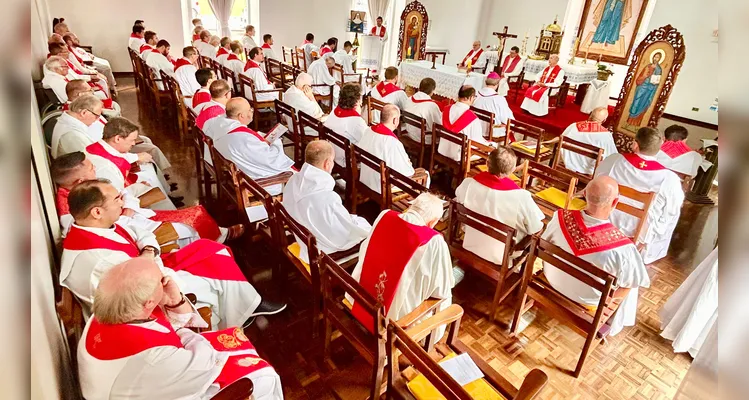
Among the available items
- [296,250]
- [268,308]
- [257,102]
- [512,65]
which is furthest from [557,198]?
[512,65]

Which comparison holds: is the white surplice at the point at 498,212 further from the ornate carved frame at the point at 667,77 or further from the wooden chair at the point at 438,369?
the ornate carved frame at the point at 667,77

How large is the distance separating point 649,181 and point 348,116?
2.84m

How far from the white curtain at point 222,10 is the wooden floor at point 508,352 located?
9284 millimetres

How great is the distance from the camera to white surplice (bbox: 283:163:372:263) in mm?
2861

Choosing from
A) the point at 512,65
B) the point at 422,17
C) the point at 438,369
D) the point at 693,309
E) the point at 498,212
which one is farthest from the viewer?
the point at 422,17

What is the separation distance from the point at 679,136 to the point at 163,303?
509 centimetres

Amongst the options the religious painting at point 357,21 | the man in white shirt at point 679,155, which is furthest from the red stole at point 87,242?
the religious painting at point 357,21

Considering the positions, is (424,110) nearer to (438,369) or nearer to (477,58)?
(438,369)

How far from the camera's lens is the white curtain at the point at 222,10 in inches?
425

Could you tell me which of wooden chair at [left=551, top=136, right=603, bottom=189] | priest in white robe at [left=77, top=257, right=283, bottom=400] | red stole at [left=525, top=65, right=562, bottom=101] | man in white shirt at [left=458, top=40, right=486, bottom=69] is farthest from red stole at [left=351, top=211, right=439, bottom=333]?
man in white shirt at [left=458, top=40, right=486, bottom=69]

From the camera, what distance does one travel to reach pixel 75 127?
11.1ft

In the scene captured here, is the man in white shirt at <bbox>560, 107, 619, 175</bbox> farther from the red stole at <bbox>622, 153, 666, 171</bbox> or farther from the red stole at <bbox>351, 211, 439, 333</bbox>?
the red stole at <bbox>351, 211, 439, 333</bbox>
